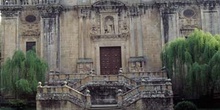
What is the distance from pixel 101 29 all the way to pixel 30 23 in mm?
6404

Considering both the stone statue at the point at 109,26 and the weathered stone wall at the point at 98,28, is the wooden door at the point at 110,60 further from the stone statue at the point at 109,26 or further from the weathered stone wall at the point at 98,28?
the stone statue at the point at 109,26

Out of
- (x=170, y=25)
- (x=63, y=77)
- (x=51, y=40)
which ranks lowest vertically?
(x=63, y=77)

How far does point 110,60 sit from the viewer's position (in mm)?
38156

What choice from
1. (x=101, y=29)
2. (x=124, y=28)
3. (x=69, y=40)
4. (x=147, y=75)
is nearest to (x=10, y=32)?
(x=69, y=40)

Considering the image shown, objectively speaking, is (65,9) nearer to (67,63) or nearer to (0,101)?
(67,63)

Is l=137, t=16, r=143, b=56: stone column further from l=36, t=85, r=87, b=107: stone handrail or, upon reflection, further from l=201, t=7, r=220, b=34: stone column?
l=36, t=85, r=87, b=107: stone handrail

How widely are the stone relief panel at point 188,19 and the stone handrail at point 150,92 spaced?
10.8m

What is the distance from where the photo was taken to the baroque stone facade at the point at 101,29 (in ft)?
121

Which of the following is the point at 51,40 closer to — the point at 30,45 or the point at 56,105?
the point at 30,45

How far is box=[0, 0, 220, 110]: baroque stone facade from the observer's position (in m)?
36.9

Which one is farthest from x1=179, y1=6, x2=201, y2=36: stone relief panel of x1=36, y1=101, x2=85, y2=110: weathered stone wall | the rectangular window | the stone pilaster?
x1=36, y1=101, x2=85, y2=110: weathered stone wall

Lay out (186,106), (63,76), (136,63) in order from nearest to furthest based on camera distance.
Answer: (186,106) → (63,76) → (136,63)

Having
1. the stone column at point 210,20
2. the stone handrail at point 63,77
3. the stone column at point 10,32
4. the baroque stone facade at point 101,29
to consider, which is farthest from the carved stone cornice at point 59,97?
the stone column at point 210,20

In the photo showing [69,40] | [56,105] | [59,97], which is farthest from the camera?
[69,40]
